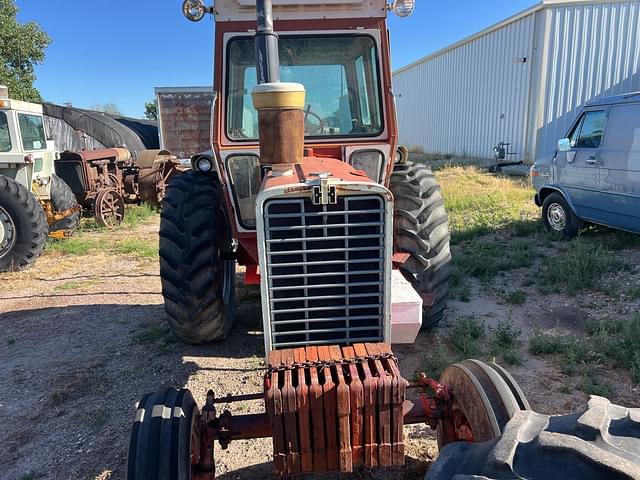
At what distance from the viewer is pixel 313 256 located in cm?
249

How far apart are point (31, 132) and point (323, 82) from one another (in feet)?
23.4

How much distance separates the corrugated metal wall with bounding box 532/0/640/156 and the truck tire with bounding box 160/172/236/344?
1248 cm

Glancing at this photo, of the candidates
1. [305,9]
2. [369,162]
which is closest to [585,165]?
[369,162]

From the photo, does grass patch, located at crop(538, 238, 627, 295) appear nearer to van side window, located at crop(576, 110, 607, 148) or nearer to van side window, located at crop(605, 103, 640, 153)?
van side window, located at crop(605, 103, 640, 153)

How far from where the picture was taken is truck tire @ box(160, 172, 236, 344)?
368 cm

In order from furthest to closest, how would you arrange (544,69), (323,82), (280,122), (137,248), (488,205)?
1. (544,69)
2. (488,205)
3. (137,248)
4. (323,82)
5. (280,122)

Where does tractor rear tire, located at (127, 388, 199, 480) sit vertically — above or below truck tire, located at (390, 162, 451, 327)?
below

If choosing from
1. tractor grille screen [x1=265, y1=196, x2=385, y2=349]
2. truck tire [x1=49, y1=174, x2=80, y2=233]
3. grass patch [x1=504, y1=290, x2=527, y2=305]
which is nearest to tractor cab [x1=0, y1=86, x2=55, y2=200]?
truck tire [x1=49, y1=174, x2=80, y2=233]

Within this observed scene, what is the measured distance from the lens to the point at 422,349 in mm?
4250

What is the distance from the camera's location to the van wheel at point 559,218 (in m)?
7.35

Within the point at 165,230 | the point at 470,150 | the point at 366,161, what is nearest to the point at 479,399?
the point at 366,161

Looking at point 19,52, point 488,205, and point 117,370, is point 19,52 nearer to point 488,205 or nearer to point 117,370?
point 488,205

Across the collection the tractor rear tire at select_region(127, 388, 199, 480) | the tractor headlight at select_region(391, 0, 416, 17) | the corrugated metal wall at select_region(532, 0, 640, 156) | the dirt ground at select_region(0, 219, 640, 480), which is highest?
the corrugated metal wall at select_region(532, 0, 640, 156)

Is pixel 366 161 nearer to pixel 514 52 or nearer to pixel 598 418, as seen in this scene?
pixel 598 418
